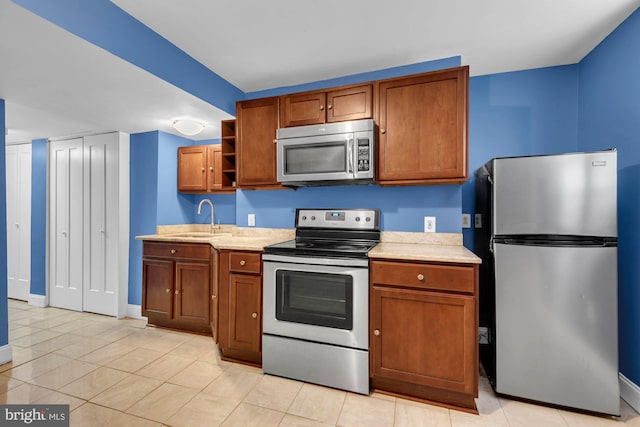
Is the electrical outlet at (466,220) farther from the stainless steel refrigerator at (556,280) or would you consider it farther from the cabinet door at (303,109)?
the cabinet door at (303,109)

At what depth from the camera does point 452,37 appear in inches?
83.3

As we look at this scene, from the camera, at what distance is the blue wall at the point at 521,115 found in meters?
2.48

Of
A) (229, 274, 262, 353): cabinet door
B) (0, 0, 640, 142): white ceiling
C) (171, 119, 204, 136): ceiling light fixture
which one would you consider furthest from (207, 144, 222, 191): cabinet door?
(229, 274, 262, 353): cabinet door

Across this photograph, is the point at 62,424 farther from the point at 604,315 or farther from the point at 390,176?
the point at 604,315

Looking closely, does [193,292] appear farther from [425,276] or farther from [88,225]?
[425,276]

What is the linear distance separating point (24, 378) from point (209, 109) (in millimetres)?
2516

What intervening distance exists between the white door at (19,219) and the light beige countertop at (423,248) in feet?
15.5

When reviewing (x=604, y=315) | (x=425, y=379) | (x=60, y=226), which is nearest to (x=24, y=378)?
(x=60, y=226)

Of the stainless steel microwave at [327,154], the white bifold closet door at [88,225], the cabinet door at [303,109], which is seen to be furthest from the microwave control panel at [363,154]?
the white bifold closet door at [88,225]

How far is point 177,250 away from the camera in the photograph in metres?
2.98

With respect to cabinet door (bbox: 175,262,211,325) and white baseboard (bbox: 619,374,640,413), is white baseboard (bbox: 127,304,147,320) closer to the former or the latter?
cabinet door (bbox: 175,262,211,325)

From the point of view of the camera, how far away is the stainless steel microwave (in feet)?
7.21

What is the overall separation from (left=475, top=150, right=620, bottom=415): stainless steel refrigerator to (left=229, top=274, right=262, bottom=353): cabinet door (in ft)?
5.42

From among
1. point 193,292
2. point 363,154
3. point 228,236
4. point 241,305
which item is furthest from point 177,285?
point 363,154
